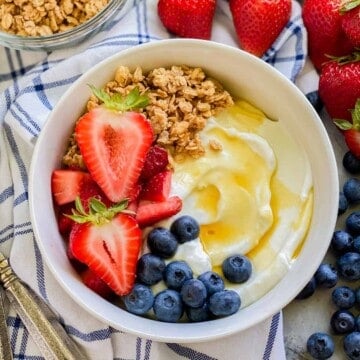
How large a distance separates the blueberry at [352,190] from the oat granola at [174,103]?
276 mm

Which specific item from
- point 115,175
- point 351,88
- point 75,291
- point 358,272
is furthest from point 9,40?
point 358,272

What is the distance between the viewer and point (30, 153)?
1435 millimetres

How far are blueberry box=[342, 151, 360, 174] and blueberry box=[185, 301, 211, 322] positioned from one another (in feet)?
1.23

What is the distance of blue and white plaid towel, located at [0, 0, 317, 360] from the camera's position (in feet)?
4.60

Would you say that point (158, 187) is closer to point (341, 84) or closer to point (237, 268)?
point (237, 268)

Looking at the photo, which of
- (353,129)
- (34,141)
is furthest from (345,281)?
(34,141)

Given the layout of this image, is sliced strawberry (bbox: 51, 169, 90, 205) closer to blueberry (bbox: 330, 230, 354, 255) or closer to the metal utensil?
the metal utensil

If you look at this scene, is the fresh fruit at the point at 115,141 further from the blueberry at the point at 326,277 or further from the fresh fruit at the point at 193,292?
the blueberry at the point at 326,277

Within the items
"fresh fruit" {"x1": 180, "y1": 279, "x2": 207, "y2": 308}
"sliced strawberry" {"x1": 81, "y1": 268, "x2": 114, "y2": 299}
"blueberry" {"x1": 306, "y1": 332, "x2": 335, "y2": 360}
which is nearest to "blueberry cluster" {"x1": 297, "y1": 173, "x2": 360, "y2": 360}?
"blueberry" {"x1": 306, "y1": 332, "x2": 335, "y2": 360}

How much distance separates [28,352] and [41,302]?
0.29ft

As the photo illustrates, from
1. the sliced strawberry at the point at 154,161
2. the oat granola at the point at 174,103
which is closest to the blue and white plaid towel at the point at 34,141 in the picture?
the oat granola at the point at 174,103

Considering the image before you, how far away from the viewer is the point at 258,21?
144cm

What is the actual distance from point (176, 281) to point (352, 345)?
35 cm

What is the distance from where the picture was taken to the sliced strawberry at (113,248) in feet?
4.17
